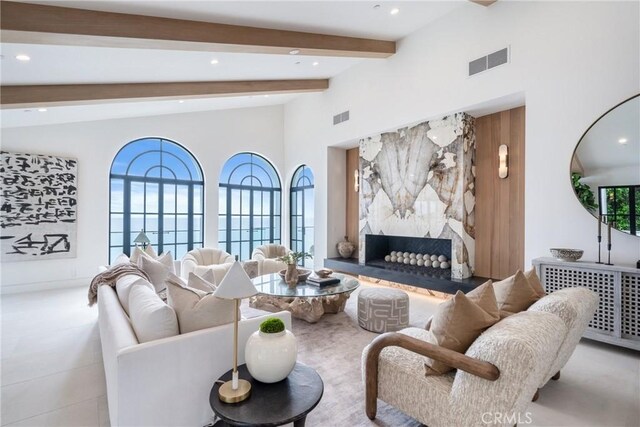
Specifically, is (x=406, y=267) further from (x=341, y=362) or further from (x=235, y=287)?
(x=235, y=287)

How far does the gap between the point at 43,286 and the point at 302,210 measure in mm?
5517

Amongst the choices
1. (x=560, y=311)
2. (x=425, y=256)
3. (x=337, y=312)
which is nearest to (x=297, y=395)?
(x=560, y=311)

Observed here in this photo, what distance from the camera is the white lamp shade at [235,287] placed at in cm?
165

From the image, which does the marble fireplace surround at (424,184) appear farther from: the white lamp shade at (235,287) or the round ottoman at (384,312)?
the white lamp shade at (235,287)

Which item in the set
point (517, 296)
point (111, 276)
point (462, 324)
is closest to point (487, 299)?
point (462, 324)

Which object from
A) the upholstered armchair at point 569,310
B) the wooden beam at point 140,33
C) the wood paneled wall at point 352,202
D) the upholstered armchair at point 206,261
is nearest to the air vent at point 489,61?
the wooden beam at point 140,33

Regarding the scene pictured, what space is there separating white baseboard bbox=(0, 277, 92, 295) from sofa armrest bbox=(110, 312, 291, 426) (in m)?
5.32

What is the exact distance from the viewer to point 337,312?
166 inches

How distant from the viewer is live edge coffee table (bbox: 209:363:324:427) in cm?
147

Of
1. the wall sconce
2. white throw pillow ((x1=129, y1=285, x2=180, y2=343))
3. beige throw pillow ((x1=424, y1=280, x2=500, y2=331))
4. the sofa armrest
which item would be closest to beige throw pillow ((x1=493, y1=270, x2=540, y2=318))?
beige throw pillow ((x1=424, y1=280, x2=500, y2=331))

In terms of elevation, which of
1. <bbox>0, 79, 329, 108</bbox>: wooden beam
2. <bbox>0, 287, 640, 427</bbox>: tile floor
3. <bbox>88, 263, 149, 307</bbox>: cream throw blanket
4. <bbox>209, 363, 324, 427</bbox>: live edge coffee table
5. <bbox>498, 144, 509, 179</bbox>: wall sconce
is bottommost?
<bbox>0, 287, 640, 427</bbox>: tile floor

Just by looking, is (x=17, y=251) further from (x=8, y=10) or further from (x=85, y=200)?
(x=8, y=10)

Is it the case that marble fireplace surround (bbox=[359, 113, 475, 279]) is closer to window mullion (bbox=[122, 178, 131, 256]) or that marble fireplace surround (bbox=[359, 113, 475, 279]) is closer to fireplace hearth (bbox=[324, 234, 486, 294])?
fireplace hearth (bbox=[324, 234, 486, 294])

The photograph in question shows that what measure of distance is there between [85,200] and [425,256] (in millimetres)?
6617
